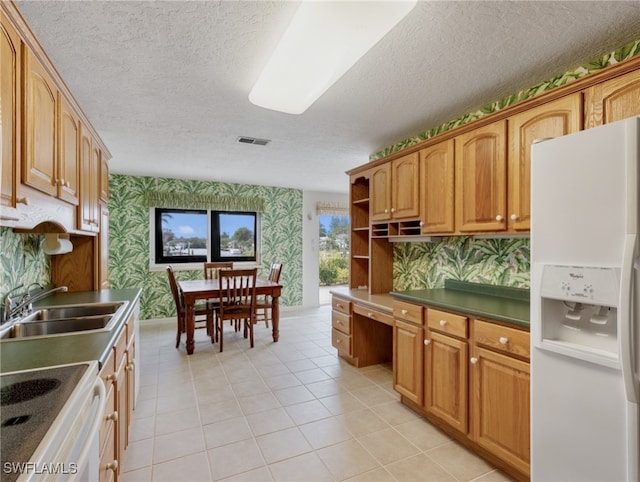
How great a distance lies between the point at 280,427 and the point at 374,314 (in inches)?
47.5

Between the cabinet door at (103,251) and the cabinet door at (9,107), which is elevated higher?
the cabinet door at (9,107)

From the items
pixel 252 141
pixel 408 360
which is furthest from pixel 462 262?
pixel 252 141

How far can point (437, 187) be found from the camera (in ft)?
8.48

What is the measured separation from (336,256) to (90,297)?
16.1 ft

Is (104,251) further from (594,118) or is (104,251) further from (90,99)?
(594,118)

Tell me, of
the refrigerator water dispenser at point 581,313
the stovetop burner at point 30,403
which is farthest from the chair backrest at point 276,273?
the refrigerator water dispenser at point 581,313

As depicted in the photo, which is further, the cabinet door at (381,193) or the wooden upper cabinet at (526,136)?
the cabinet door at (381,193)

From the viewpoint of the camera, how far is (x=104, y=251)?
122 inches

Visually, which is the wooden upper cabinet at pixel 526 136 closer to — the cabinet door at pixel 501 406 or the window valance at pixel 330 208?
the cabinet door at pixel 501 406

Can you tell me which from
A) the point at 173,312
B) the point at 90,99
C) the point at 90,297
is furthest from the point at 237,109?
the point at 173,312

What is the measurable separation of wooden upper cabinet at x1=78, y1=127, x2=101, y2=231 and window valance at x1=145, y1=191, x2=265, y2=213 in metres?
2.31

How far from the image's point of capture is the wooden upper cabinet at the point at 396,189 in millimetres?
2809

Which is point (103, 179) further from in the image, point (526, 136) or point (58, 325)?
point (526, 136)

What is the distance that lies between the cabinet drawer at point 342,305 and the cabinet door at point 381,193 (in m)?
0.92
